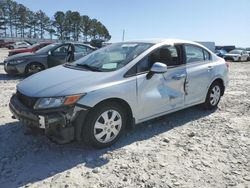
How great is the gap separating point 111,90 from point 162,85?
107 centimetres

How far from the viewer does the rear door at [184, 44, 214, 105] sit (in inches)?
202

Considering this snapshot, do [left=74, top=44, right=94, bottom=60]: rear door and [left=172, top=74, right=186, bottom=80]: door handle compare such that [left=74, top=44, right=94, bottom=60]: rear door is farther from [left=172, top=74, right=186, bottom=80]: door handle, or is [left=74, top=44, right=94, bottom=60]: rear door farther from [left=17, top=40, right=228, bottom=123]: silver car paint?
[left=172, top=74, right=186, bottom=80]: door handle

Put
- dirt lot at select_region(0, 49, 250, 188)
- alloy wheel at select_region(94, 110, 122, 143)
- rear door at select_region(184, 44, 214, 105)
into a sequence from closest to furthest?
1. dirt lot at select_region(0, 49, 250, 188)
2. alloy wheel at select_region(94, 110, 122, 143)
3. rear door at select_region(184, 44, 214, 105)

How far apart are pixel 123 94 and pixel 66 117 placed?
35.3 inches

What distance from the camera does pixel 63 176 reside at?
3332 mm

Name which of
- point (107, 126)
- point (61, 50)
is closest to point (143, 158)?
point (107, 126)

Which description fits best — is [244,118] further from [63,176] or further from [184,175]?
[63,176]

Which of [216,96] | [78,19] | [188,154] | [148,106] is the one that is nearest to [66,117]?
[148,106]

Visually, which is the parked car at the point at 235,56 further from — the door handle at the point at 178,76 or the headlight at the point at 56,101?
the headlight at the point at 56,101

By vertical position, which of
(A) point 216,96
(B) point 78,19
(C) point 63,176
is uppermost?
(B) point 78,19

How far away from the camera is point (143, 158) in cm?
379

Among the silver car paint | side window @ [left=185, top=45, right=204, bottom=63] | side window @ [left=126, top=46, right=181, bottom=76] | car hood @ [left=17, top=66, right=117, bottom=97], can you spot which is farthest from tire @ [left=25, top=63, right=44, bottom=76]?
side window @ [left=126, top=46, right=181, bottom=76]

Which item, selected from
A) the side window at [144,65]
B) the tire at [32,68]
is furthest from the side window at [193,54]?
the tire at [32,68]

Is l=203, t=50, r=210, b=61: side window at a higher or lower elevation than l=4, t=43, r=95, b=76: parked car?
higher
